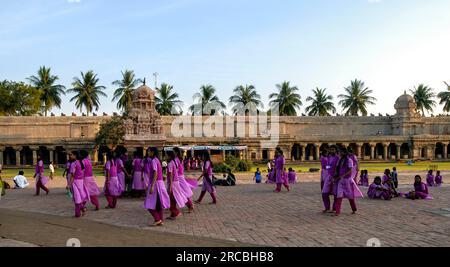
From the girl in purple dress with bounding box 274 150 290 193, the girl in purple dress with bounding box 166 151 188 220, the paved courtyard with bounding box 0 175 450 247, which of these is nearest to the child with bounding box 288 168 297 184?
the girl in purple dress with bounding box 274 150 290 193

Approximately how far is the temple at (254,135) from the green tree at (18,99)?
4.79 meters

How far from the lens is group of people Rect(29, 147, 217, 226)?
30.6 ft

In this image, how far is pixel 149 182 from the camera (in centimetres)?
938

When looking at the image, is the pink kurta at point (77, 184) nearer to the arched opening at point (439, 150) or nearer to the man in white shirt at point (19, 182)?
the man in white shirt at point (19, 182)

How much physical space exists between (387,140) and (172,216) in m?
49.6

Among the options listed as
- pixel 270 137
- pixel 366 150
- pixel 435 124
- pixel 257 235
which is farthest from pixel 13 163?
pixel 435 124

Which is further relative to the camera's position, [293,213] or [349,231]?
[293,213]

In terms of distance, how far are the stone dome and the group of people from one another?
170 ft

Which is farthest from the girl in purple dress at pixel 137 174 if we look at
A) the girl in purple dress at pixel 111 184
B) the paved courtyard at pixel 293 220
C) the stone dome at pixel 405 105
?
the stone dome at pixel 405 105

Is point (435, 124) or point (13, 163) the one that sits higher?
point (435, 124)

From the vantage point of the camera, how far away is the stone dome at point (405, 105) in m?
58.2

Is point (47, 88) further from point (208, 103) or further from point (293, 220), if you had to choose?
point (293, 220)
